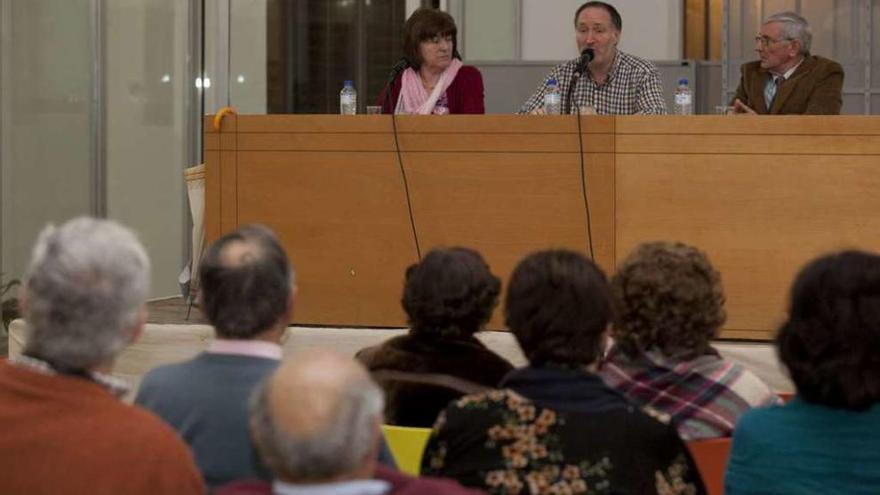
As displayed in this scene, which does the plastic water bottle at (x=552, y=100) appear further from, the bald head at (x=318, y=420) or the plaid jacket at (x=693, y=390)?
the bald head at (x=318, y=420)

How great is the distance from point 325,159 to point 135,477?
3076 mm

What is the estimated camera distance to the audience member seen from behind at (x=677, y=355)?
8.04 feet

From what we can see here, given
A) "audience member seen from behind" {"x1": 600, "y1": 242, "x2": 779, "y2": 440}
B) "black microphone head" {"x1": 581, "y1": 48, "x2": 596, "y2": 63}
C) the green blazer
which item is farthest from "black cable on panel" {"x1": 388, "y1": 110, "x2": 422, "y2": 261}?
"audience member seen from behind" {"x1": 600, "y1": 242, "x2": 779, "y2": 440}

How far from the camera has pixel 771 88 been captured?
557 centimetres

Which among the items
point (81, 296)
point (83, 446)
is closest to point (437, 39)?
point (81, 296)

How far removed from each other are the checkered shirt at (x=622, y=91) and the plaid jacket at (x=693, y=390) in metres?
2.83

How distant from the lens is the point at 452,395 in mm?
2609

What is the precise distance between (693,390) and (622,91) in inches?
117

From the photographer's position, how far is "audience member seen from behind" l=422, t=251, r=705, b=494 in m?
1.97

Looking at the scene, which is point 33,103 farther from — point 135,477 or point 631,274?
point 135,477

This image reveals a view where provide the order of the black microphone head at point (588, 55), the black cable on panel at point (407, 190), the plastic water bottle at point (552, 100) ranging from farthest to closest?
1. the plastic water bottle at point (552, 100)
2. the black microphone head at point (588, 55)
3. the black cable on panel at point (407, 190)

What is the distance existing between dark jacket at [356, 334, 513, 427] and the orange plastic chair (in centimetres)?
41

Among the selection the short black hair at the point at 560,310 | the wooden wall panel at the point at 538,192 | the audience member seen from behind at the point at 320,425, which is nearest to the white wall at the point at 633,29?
the wooden wall panel at the point at 538,192

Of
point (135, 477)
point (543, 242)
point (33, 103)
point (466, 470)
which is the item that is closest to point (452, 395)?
point (466, 470)
